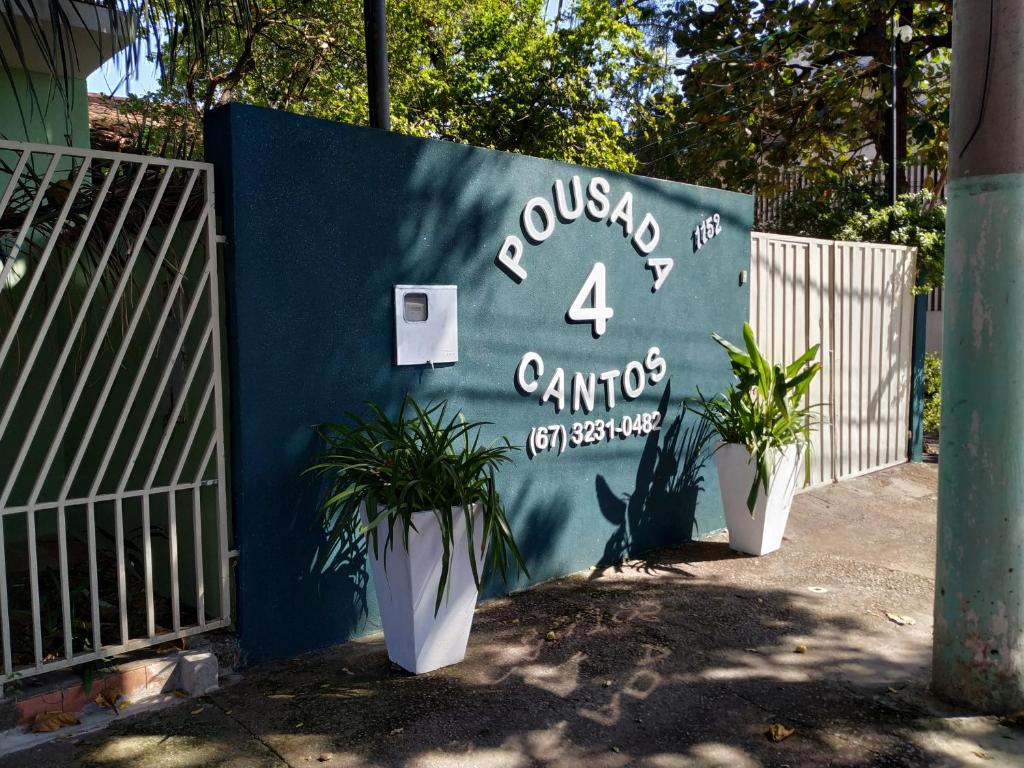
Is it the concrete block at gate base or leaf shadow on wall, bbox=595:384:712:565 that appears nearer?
the concrete block at gate base

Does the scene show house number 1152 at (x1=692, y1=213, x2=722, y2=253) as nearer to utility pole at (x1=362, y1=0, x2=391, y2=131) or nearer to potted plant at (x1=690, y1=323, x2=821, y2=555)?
potted plant at (x1=690, y1=323, x2=821, y2=555)

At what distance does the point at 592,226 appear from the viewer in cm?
534

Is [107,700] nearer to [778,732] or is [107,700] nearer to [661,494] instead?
[778,732]

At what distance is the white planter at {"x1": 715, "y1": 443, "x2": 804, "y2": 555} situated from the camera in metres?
5.61

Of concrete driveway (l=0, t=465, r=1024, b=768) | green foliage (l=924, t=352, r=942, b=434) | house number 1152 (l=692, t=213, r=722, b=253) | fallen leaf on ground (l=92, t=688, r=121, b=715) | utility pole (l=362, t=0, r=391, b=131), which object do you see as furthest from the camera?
green foliage (l=924, t=352, r=942, b=434)

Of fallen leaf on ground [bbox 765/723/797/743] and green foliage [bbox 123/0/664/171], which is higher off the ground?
green foliage [bbox 123/0/664/171]

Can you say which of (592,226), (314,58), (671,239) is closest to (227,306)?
(592,226)

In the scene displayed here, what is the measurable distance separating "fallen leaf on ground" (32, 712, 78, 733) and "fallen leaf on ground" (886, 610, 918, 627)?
374 cm

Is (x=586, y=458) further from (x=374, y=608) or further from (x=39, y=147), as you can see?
(x=39, y=147)

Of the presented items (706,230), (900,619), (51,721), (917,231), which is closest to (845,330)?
(917,231)

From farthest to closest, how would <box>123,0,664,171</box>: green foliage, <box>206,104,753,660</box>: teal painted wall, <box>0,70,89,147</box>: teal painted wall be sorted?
<box>123,0,664,171</box>: green foliage, <box>0,70,89,147</box>: teal painted wall, <box>206,104,753,660</box>: teal painted wall

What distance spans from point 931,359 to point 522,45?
7.43 metres

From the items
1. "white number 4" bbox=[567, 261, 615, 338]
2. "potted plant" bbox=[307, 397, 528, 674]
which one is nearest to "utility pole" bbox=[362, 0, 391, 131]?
"white number 4" bbox=[567, 261, 615, 338]

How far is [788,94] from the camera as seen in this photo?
13195mm
